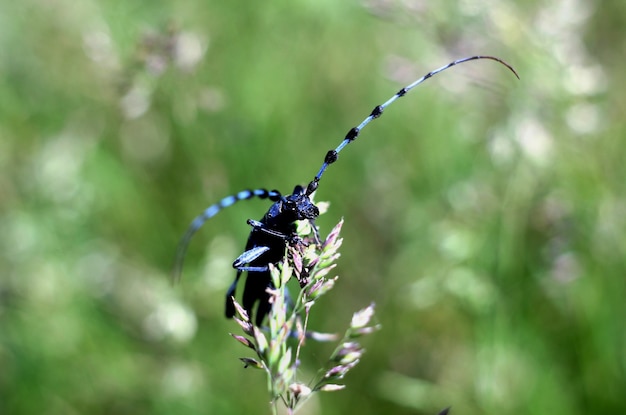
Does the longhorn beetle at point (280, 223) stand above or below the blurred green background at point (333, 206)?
Result: below

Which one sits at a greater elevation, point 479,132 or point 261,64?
point 261,64

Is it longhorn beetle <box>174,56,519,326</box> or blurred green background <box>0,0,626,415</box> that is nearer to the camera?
longhorn beetle <box>174,56,519,326</box>

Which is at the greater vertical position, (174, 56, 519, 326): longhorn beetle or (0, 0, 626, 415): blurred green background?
(0, 0, 626, 415): blurred green background

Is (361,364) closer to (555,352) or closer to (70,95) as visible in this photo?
(555,352)

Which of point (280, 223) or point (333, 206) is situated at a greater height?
point (333, 206)

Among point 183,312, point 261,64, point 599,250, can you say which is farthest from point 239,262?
point 261,64

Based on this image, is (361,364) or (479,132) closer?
(361,364)

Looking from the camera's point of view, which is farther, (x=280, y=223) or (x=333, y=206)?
(x=333, y=206)

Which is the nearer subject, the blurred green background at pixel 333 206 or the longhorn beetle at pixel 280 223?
the longhorn beetle at pixel 280 223
